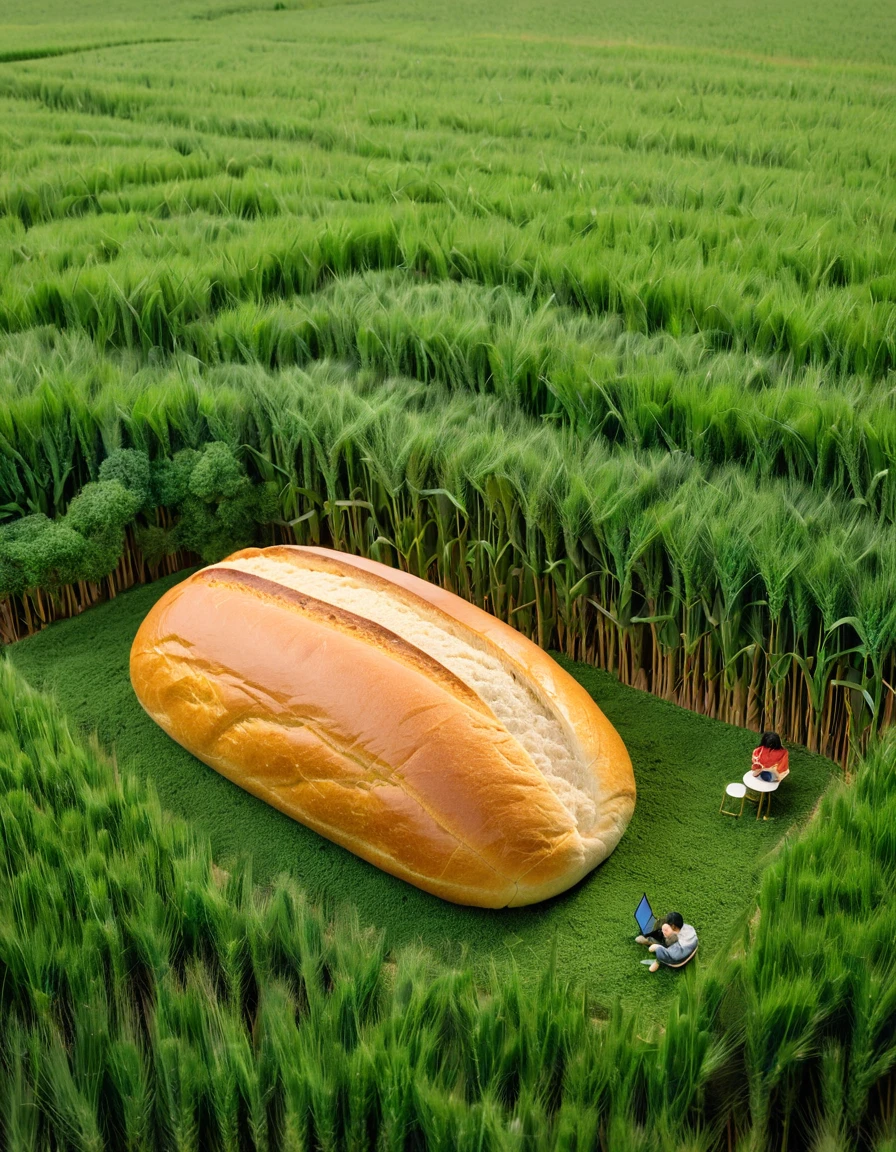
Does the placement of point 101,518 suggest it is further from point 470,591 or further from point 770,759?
point 770,759

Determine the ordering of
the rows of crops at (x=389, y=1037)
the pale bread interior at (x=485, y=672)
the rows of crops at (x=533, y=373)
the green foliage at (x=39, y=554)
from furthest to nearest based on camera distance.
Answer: the green foliage at (x=39, y=554), the rows of crops at (x=533, y=373), the pale bread interior at (x=485, y=672), the rows of crops at (x=389, y=1037)

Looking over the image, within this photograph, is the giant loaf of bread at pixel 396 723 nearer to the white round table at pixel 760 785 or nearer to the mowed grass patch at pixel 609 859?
the mowed grass patch at pixel 609 859

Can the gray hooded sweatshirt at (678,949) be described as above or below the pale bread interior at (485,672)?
below

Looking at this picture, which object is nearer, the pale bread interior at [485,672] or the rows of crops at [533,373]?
the pale bread interior at [485,672]

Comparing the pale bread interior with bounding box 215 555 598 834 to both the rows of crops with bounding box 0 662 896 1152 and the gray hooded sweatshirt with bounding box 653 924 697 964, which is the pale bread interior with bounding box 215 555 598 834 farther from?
the rows of crops with bounding box 0 662 896 1152

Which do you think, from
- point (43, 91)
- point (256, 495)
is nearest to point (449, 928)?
point (256, 495)

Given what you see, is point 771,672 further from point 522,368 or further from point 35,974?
point 35,974

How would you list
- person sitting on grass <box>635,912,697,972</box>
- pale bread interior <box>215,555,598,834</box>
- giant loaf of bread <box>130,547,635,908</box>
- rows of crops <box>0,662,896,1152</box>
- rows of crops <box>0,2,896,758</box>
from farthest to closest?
rows of crops <box>0,2,896,758</box> < pale bread interior <box>215,555,598,834</box> < giant loaf of bread <box>130,547,635,908</box> < person sitting on grass <box>635,912,697,972</box> < rows of crops <box>0,662,896,1152</box>

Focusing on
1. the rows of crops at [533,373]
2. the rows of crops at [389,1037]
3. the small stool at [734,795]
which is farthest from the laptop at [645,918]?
the rows of crops at [533,373]

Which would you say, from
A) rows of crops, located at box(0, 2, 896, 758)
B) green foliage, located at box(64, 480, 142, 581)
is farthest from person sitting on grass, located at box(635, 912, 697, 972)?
green foliage, located at box(64, 480, 142, 581)
